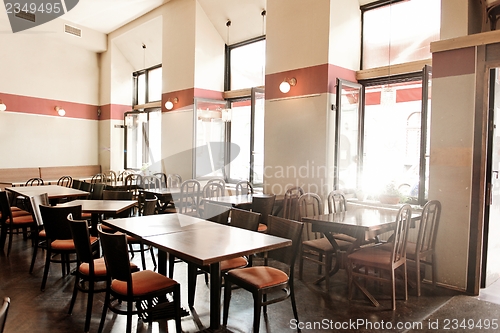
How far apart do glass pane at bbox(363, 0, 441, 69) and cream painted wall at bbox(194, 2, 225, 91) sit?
127 inches

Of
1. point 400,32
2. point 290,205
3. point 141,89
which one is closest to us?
point 290,205

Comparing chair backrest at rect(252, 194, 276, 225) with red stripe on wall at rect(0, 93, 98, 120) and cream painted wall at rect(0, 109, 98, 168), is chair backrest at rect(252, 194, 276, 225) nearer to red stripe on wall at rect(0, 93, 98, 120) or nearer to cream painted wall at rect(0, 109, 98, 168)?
cream painted wall at rect(0, 109, 98, 168)

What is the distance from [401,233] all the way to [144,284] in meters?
2.40

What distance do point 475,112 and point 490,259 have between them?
161 centimetres

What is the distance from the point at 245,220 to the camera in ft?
11.5

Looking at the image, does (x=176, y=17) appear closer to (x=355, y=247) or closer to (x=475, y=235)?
(x=355, y=247)

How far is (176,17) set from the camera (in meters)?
7.86

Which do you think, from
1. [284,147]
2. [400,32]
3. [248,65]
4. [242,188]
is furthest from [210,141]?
[400,32]

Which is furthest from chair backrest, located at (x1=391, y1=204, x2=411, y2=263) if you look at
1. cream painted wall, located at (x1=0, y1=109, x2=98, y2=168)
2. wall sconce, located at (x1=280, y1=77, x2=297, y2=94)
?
cream painted wall, located at (x1=0, y1=109, x2=98, y2=168)

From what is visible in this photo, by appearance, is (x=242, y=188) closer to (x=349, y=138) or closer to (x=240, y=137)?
(x=240, y=137)

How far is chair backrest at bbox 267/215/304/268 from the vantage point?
2.96 meters

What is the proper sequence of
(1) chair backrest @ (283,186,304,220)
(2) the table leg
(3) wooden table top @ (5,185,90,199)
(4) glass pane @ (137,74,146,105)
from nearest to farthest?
(2) the table leg
(1) chair backrest @ (283,186,304,220)
(3) wooden table top @ (5,185,90,199)
(4) glass pane @ (137,74,146,105)

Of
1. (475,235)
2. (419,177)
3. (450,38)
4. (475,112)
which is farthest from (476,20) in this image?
(475,235)

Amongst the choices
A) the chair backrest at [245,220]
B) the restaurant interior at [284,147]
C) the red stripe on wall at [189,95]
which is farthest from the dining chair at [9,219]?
the red stripe on wall at [189,95]
